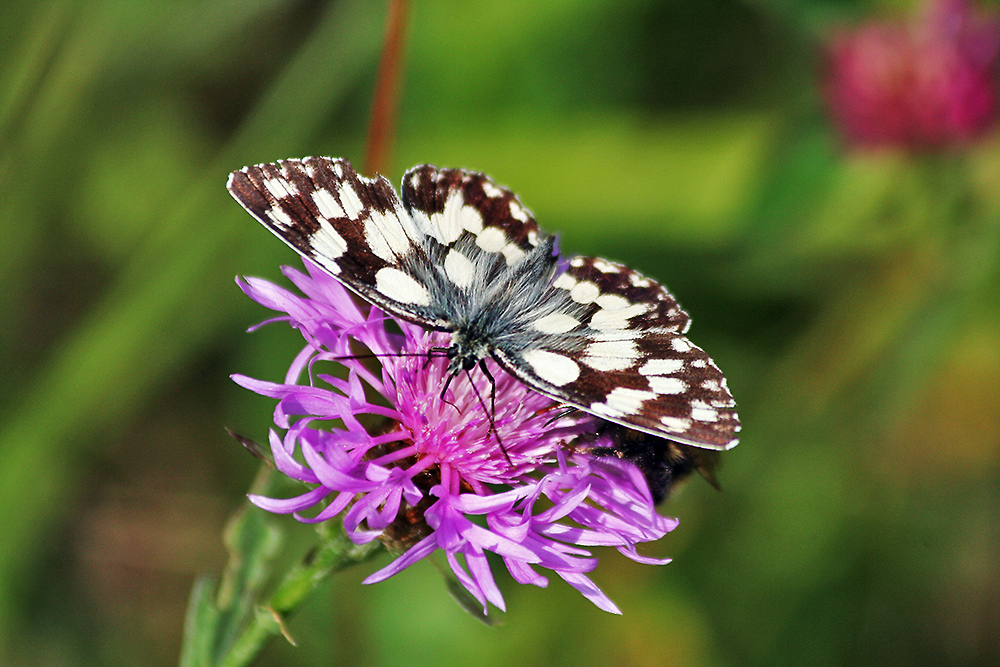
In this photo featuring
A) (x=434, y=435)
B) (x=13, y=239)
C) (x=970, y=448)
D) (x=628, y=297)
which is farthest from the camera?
(x=970, y=448)

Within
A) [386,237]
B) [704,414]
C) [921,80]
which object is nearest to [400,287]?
[386,237]

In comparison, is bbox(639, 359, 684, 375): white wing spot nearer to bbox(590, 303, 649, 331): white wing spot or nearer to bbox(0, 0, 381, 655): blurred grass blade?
bbox(590, 303, 649, 331): white wing spot

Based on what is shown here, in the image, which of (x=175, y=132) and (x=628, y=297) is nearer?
(x=628, y=297)

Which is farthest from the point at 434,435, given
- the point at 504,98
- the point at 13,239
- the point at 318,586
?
the point at 504,98

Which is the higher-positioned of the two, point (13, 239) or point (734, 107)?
point (734, 107)

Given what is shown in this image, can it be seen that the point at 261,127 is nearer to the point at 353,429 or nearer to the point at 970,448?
the point at 353,429

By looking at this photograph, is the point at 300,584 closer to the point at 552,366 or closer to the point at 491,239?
the point at 552,366

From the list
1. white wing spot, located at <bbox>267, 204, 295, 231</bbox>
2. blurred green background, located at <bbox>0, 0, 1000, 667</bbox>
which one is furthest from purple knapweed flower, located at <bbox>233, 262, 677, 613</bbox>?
blurred green background, located at <bbox>0, 0, 1000, 667</bbox>

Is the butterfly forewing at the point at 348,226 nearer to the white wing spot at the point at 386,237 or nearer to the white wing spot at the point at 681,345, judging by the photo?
the white wing spot at the point at 386,237

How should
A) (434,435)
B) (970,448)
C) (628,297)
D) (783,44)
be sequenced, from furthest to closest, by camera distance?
1. (783,44)
2. (970,448)
3. (628,297)
4. (434,435)
